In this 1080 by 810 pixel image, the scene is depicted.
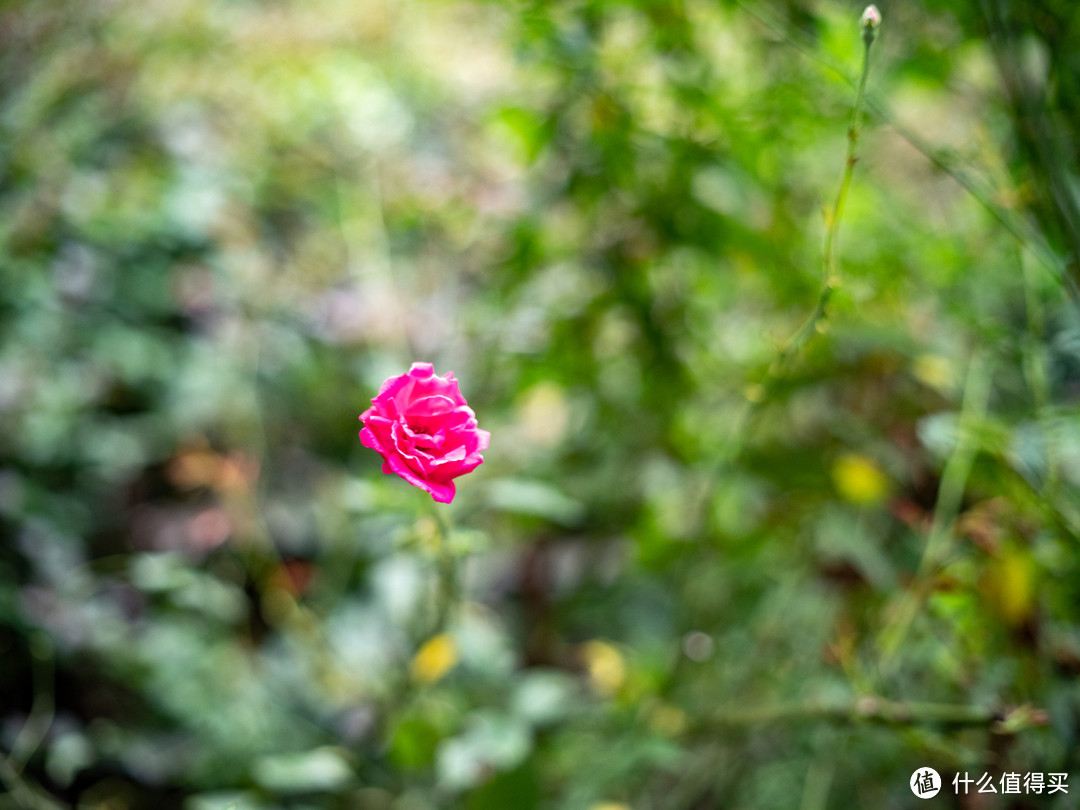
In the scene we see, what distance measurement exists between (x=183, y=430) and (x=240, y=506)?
0.57ft

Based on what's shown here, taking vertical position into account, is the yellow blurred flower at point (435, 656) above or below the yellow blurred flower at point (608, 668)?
above

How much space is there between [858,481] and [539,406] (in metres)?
0.61

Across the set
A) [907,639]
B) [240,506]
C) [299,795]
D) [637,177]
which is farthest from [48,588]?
[907,639]

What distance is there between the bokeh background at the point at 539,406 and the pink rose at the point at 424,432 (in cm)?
14

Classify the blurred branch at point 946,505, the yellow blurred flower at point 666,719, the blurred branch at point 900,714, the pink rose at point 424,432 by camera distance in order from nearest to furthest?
the pink rose at point 424,432 < the blurred branch at point 900,714 < the blurred branch at point 946,505 < the yellow blurred flower at point 666,719

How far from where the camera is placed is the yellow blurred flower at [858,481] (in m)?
0.80

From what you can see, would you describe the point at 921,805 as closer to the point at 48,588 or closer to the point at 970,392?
the point at 970,392

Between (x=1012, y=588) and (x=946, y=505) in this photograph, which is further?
(x=946, y=505)

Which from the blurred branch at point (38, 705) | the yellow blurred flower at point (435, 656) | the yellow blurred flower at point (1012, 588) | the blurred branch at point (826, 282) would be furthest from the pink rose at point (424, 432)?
the blurred branch at point (38, 705)

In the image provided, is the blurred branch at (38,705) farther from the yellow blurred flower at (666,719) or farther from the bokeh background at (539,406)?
the yellow blurred flower at (666,719)

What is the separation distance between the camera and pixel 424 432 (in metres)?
0.42

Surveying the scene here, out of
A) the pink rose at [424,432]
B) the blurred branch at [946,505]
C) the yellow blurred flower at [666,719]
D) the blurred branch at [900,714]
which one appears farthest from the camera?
the yellow blurred flower at [666,719]

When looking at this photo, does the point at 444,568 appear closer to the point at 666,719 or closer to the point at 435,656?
the point at 435,656

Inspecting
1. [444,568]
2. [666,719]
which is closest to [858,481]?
[666,719]
